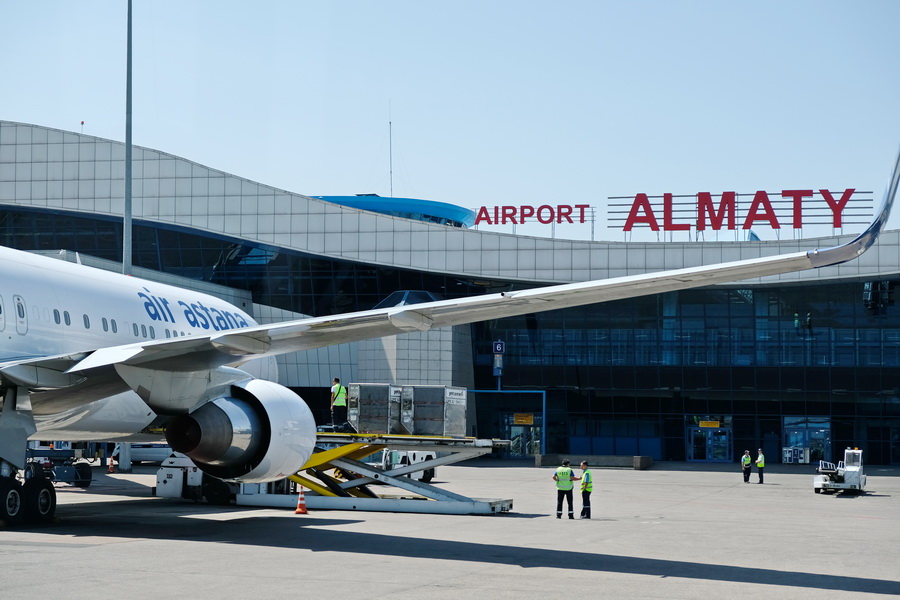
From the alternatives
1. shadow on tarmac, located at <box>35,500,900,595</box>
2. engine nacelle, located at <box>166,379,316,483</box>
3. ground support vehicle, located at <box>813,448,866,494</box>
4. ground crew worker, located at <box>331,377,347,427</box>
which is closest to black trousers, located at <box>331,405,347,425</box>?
ground crew worker, located at <box>331,377,347,427</box>

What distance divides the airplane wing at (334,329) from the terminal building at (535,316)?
38.3 meters

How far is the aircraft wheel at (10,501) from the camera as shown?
15578 millimetres

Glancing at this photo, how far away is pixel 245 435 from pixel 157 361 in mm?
1986

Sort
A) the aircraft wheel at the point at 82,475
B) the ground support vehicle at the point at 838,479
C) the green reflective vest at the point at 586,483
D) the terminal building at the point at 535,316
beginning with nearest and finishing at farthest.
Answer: the green reflective vest at the point at 586,483 < the aircraft wheel at the point at 82,475 < the ground support vehicle at the point at 838,479 < the terminal building at the point at 535,316

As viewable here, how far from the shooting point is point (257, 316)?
55938 millimetres

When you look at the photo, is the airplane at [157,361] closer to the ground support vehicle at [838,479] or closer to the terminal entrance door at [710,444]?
the ground support vehicle at [838,479]

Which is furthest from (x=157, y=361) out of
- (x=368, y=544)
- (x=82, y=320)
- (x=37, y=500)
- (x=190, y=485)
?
(x=190, y=485)

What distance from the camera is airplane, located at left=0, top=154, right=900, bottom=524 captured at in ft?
44.7

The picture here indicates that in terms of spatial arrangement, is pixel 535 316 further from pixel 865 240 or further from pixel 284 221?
pixel 865 240

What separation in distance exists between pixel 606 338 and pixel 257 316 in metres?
19.5

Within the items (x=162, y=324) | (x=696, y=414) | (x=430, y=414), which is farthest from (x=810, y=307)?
(x=162, y=324)

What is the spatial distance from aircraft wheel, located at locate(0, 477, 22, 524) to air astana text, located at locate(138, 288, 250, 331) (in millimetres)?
4297

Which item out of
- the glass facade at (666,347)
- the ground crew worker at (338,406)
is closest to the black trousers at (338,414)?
the ground crew worker at (338,406)

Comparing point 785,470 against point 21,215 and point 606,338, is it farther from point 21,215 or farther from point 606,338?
point 21,215
